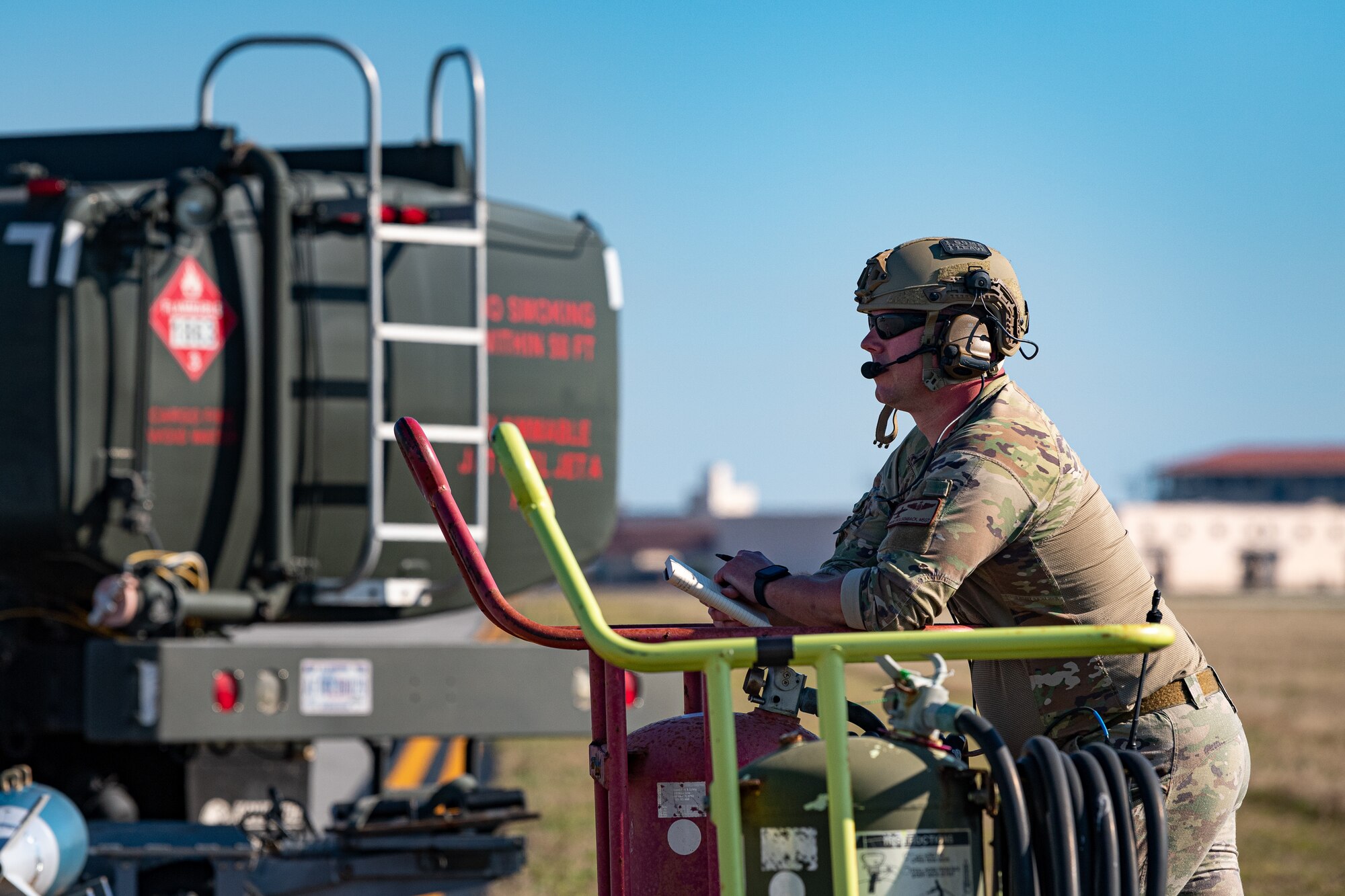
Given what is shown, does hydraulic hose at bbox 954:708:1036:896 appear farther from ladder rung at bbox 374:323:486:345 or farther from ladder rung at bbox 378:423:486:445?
ladder rung at bbox 374:323:486:345

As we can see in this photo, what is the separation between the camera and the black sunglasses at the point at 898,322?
3.17m

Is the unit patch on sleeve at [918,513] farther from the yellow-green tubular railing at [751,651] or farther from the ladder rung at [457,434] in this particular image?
the ladder rung at [457,434]

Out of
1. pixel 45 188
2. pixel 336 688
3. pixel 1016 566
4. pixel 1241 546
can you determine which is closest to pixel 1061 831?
pixel 1016 566

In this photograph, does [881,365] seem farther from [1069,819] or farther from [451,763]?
[451,763]

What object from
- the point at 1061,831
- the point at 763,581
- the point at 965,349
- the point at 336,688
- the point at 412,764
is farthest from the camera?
the point at 412,764

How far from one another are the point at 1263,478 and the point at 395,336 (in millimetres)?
111693

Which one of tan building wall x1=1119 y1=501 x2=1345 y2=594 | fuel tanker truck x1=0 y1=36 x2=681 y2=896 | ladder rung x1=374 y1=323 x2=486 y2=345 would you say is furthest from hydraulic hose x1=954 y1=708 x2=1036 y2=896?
tan building wall x1=1119 y1=501 x2=1345 y2=594

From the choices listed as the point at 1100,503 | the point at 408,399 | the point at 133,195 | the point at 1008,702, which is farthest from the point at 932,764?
the point at 133,195

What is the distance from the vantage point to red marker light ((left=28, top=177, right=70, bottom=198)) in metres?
5.79

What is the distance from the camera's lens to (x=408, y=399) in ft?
19.7

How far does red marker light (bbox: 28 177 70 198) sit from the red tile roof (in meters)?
111

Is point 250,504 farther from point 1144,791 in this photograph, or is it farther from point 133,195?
point 1144,791

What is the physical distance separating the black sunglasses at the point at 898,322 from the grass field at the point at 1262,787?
0.71 meters

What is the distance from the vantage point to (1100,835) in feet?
8.32
